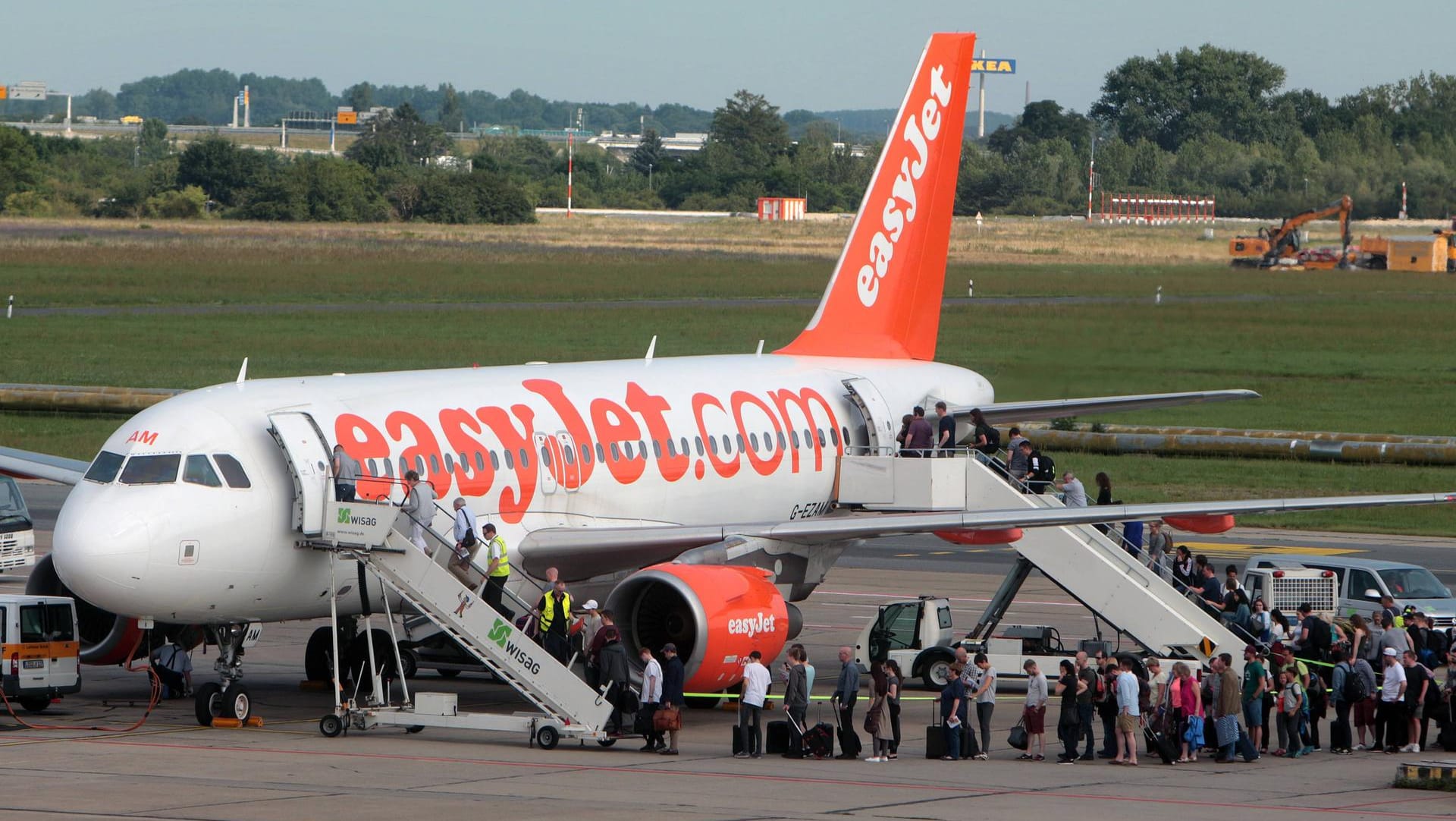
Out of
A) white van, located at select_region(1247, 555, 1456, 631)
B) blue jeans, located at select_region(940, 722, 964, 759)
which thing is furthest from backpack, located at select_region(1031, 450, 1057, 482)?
blue jeans, located at select_region(940, 722, 964, 759)

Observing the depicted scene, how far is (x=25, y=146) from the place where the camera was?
568ft

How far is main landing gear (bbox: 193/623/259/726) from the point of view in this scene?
88.4ft

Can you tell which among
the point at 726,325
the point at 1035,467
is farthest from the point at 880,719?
the point at 726,325

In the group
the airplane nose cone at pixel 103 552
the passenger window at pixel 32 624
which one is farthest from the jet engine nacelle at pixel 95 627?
the airplane nose cone at pixel 103 552

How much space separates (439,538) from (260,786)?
5287 millimetres

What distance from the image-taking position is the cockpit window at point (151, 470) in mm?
25812

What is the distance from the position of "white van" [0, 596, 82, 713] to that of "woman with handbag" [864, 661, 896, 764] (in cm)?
1103

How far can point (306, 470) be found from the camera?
26.5m

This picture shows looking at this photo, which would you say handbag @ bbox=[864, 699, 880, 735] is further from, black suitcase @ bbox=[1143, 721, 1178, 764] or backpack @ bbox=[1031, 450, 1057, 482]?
backpack @ bbox=[1031, 450, 1057, 482]

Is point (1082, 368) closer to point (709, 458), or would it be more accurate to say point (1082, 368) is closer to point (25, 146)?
point (709, 458)

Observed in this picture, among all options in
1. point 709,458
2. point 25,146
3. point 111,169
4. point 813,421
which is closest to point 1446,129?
point 813,421

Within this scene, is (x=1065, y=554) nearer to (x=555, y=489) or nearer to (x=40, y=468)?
(x=555, y=489)

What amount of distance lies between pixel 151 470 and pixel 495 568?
4.81m

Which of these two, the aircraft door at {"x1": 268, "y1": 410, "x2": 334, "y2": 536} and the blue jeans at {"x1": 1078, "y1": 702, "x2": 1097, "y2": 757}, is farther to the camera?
the aircraft door at {"x1": 268, "y1": 410, "x2": 334, "y2": 536}
